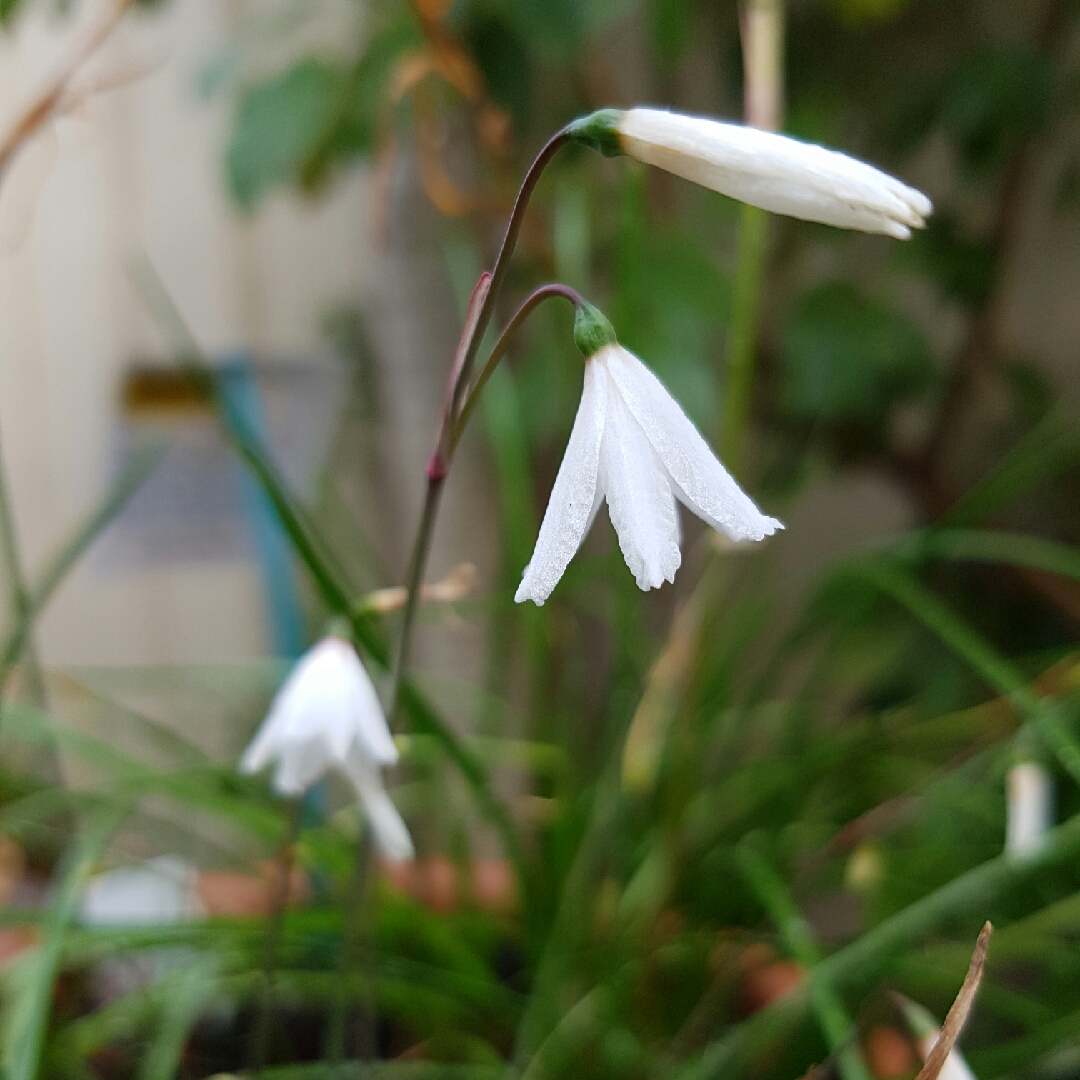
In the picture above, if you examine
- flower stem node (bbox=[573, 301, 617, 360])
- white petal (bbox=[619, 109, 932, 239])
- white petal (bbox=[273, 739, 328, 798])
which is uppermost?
white petal (bbox=[619, 109, 932, 239])

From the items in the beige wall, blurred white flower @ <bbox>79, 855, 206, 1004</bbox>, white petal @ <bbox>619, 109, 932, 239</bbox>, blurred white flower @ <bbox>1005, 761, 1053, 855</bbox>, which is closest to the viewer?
white petal @ <bbox>619, 109, 932, 239</bbox>

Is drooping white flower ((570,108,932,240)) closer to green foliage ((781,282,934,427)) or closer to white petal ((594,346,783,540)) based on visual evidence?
white petal ((594,346,783,540))

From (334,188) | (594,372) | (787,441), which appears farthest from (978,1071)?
(334,188)

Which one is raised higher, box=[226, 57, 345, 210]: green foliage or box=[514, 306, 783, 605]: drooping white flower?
box=[226, 57, 345, 210]: green foliage

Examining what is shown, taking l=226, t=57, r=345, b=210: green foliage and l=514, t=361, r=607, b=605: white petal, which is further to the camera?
l=226, t=57, r=345, b=210: green foliage

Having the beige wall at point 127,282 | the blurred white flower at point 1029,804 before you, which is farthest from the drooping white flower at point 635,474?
the beige wall at point 127,282

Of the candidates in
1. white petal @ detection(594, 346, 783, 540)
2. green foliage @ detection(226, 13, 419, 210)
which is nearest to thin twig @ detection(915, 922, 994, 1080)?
white petal @ detection(594, 346, 783, 540)

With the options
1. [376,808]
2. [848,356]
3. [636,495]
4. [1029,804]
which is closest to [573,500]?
[636,495]

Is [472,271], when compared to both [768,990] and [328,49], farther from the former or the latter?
[768,990]

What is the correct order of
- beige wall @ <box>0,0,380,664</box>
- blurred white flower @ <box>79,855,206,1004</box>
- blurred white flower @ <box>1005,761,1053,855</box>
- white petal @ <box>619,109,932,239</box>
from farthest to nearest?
beige wall @ <box>0,0,380,664</box> < blurred white flower @ <box>79,855,206,1004</box> < blurred white flower @ <box>1005,761,1053,855</box> < white petal @ <box>619,109,932,239</box>

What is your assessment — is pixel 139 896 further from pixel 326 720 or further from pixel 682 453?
pixel 682 453
